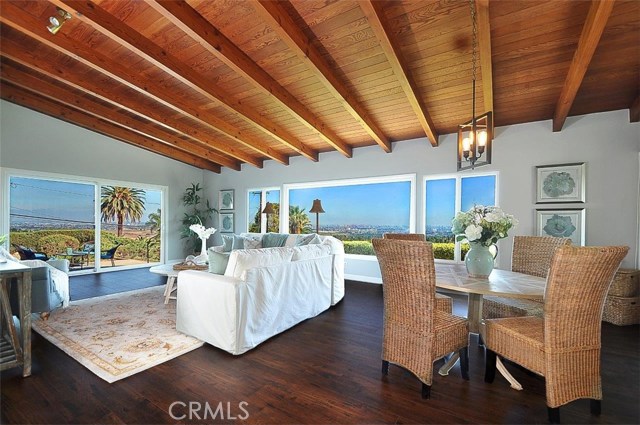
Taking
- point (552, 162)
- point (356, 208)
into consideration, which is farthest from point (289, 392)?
point (552, 162)

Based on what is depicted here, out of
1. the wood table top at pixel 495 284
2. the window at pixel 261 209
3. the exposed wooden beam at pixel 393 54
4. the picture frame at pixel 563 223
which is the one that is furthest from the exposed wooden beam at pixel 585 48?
the window at pixel 261 209

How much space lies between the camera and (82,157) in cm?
576

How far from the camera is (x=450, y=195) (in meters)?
4.86

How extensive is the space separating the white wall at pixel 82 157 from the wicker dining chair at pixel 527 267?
7.22m

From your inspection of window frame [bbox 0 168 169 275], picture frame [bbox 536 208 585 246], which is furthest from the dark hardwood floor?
window frame [bbox 0 168 169 275]

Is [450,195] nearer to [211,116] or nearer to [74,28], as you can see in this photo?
[211,116]

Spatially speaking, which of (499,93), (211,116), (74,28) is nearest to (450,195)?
(499,93)

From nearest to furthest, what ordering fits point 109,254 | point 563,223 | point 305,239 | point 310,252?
point 310,252, point 563,223, point 305,239, point 109,254

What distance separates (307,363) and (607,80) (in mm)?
4447

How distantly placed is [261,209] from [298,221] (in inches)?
44.2

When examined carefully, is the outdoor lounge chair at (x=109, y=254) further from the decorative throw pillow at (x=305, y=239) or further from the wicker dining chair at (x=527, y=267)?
the wicker dining chair at (x=527, y=267)

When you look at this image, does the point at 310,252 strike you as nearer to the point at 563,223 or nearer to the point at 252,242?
the point at 252,242

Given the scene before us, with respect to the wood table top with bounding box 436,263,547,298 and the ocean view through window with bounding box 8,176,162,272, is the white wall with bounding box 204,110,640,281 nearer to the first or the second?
the wood table top with bounding box 436,263,547,298

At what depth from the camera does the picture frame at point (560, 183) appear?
383 cm
